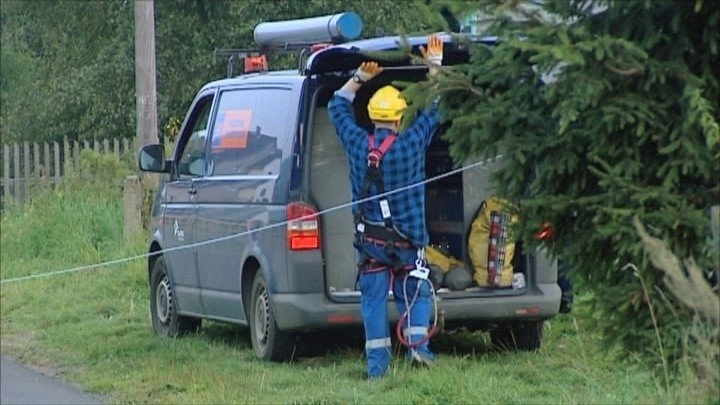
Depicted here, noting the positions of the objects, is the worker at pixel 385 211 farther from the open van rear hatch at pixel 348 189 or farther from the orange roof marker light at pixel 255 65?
the orange roof marker light at pixel 255 65

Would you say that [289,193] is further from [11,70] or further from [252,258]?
[11,70]

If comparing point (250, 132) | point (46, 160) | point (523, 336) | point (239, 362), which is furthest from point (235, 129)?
point (46, 160)

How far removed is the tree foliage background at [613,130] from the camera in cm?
536

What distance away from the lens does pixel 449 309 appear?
9562 mm

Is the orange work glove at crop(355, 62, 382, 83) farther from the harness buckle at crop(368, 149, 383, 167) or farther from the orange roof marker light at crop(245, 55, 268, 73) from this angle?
the orange roof marker light at crop(245, 55, 268, 73)

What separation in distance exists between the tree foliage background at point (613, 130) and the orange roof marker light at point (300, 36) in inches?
147

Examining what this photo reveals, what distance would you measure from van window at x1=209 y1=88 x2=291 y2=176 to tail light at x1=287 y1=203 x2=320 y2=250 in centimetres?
39

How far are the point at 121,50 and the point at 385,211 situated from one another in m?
17.6

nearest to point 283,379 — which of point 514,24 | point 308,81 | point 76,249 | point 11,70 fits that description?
point 308,81

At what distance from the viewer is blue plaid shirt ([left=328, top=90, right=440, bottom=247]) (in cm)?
895

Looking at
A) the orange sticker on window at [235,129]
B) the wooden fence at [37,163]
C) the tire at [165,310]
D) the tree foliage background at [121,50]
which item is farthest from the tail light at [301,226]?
the tree foliage background at [121,50]

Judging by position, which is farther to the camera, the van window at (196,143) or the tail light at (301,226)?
the van window at (196,143)

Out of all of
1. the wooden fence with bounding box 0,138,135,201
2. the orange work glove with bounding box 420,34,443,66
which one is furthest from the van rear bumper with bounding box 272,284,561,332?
the wooden fence with bounding box 0,138,135,201

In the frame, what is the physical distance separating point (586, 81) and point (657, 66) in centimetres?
28
